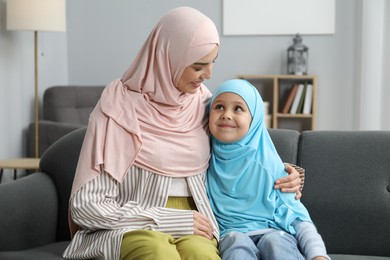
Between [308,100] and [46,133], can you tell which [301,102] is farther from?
[46,133]

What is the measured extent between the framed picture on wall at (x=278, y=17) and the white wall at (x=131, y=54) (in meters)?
0.06

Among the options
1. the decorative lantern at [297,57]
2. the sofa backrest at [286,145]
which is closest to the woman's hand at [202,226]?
the sofa backrest at [286,145]

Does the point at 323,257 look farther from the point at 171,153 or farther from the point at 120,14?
the point at 120,14

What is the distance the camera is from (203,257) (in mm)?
2180

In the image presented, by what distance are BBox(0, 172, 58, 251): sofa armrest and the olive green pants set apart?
547 mm

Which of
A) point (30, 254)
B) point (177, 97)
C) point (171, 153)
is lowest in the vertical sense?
point (30, 254)

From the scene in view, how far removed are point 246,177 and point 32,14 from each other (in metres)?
3.25

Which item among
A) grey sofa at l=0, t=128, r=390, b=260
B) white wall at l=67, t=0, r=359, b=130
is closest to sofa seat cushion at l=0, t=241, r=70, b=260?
grey sofa at l=0, t=128, r=390, b=260

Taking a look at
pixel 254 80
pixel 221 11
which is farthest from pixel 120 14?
pixel 254 80

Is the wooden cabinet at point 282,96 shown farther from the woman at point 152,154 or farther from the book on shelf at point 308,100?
the woman at point 152,154

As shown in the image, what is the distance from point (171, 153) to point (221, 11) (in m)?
4.15

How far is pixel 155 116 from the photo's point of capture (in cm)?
247

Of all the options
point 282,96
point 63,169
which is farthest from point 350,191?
point 282,96

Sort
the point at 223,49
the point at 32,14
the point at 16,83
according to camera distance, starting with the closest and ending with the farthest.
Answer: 1. the point at 32,14
2. the point at 16,83
3. the point at 223,49
